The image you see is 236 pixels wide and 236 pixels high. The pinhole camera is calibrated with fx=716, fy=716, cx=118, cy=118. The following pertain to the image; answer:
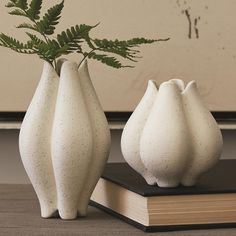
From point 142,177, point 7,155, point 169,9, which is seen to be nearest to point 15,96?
point 7,155

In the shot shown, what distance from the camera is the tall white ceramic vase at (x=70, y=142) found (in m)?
0.71

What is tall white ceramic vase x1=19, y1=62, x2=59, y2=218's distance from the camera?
72cm

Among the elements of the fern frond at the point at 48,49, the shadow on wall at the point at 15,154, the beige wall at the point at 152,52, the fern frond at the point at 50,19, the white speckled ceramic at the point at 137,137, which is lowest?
the shadow on wall at the point at 15,154

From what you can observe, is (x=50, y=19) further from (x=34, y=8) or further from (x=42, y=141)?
(x=42, y=141)

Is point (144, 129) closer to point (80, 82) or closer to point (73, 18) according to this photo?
point (80, 82)

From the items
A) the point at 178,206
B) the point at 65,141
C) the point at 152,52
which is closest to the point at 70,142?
the point at 65,141

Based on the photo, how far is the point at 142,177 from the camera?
0.79 m

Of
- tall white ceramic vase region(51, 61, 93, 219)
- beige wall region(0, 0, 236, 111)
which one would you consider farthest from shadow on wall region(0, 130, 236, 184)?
tall white ceramic vase region(51, 61, 93, 219)

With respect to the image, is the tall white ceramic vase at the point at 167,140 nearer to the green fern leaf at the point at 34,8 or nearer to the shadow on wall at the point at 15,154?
the green fern leaf at the point at 34,8

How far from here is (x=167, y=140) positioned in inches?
27.3

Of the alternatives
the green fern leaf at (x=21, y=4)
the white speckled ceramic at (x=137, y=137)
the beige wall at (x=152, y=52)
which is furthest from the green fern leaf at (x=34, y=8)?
the beige wall at (x=152, y=52)

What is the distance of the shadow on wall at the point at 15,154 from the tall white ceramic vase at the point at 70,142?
44cm

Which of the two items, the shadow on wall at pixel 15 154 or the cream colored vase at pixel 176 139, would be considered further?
the shadow on wall at pixel 15 154

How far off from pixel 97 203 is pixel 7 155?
15.5 inches
